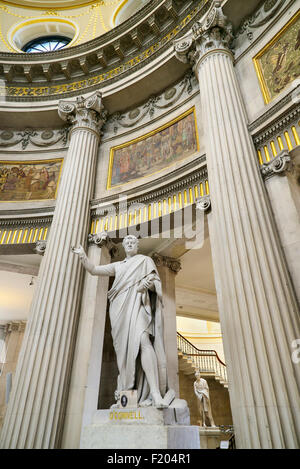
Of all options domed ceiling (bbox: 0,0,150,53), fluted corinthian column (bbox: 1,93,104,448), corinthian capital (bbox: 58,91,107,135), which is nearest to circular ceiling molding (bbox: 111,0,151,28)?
domed ceiling (bbox: 0,0,150,53)

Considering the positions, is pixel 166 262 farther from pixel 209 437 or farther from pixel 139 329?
pixel 209 437

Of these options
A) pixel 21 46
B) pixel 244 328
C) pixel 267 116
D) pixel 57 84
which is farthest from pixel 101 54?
pixel 244 328

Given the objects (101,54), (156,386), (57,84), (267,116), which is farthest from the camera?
(57,84)

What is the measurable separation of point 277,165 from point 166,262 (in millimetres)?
3835

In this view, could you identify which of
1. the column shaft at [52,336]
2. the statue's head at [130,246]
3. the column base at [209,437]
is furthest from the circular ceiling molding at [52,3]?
the column base at [209,437]

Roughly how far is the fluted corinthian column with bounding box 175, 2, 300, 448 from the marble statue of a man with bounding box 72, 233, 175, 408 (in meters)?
0.86

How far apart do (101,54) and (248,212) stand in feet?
22.1

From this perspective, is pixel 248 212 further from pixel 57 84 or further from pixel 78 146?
pixel 57 84

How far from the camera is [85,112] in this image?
750 cm

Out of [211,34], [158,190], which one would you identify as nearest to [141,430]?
[158,190]

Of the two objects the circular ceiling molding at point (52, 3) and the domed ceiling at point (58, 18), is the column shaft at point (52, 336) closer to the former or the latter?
the domed ceiling at point (58, 18)

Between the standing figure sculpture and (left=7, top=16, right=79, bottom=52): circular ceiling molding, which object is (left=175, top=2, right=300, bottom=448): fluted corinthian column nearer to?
the standing figure sculpture

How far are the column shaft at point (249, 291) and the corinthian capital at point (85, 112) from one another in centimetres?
356

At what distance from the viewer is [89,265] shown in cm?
386
